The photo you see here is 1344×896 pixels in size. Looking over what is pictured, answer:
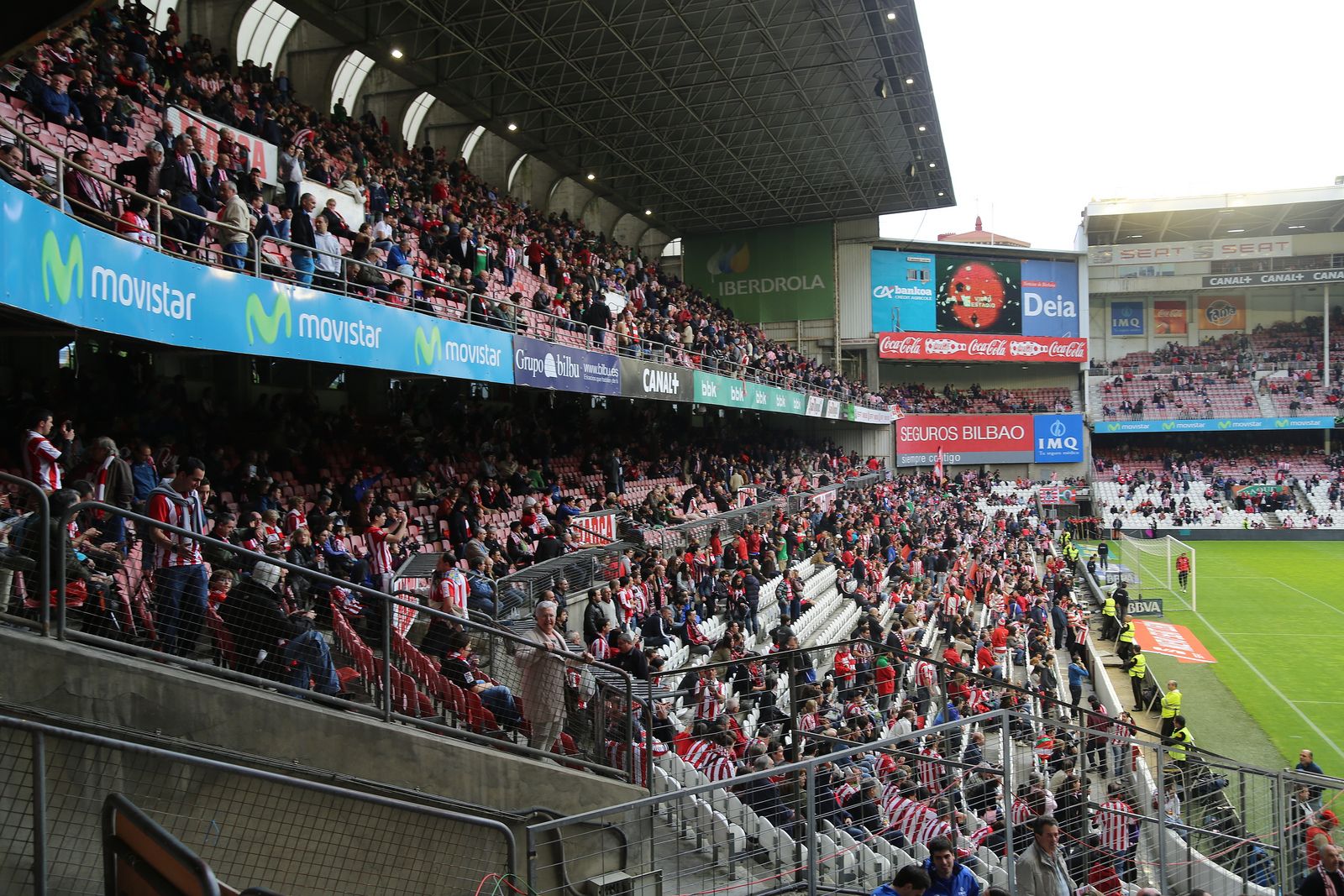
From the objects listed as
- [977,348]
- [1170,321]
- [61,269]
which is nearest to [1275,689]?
[61,269]

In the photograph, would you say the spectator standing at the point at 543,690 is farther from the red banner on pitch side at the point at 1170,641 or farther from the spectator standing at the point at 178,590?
the red banner on pitch side at the point at 1170,641

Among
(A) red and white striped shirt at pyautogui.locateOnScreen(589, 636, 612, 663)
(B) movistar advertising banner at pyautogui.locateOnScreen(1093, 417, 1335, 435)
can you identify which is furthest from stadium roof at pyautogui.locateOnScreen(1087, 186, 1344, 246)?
(A) red and white striped shirt at pyautogui.locateOnScreen(589, 636, 612, 663)

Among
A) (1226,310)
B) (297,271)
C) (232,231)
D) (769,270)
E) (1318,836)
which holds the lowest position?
(1318,836)

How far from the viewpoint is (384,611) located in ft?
19.5

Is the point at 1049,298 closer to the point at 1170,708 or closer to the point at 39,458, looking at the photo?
the point at 1170,708

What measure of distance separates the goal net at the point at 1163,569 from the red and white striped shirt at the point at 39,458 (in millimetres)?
27287

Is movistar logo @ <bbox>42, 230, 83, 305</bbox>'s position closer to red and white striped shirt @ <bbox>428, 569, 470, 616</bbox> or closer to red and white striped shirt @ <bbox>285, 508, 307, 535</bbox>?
red and white striped shirt @ <bbox>285, 508, 307, 535</bbox>

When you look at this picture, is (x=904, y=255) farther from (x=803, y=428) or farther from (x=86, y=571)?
(x=86, y=571)

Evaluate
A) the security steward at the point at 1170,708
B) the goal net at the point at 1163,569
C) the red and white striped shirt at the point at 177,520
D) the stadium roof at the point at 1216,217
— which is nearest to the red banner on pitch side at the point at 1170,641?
the goal net at the point at 1163,569

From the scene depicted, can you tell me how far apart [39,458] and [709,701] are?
5342 millimetres

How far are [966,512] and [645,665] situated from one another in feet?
95.7

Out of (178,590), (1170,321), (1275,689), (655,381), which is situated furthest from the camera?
(1170,321)

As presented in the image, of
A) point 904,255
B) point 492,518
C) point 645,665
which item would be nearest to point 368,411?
point 492,518

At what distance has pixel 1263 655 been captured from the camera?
21109mm
